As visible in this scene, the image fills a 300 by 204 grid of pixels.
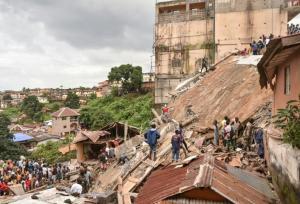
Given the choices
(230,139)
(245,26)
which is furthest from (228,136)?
(245,26)

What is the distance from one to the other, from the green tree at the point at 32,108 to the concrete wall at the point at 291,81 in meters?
65.0

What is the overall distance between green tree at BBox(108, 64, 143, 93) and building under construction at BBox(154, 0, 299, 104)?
666 inches

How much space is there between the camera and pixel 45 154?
40031mm

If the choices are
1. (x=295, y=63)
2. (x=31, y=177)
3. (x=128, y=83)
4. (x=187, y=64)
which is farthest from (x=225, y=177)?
(x=128, y=83)

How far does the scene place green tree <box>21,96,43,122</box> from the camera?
70.8 m

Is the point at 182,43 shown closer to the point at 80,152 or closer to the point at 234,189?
the point at 80,152

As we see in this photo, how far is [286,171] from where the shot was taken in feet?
24.0

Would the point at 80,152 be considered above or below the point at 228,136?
below

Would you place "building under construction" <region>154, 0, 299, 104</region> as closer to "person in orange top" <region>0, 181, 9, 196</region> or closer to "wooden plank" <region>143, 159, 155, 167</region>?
"person in orange top" <region>0, 181, 9, 196</region>

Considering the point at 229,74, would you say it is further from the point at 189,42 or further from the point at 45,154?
the point at 45,154

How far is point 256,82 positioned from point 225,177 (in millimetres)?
11275

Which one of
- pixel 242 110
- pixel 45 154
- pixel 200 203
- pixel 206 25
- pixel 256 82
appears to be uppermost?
pixel 206 25

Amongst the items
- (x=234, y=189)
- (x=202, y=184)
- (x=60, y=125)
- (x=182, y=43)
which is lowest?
(x=60, y=125)

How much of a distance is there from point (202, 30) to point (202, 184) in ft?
102
